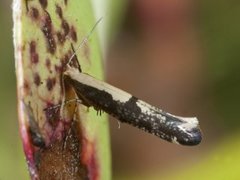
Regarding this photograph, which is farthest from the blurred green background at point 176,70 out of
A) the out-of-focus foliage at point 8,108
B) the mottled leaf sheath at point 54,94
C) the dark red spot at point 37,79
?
the dark red spot at point 37,79

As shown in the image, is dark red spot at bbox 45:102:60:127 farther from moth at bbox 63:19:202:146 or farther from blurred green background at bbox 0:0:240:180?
blurred green background at bbox 0:0:240:180

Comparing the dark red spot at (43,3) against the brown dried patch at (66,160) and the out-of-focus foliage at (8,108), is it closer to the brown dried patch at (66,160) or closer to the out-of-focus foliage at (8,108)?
the brown dried patch at (66,160)

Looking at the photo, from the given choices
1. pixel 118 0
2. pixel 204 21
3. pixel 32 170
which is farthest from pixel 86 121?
pixel 204 21

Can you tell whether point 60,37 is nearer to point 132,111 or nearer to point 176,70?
point 132,111

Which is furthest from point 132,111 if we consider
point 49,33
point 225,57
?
point 225,57

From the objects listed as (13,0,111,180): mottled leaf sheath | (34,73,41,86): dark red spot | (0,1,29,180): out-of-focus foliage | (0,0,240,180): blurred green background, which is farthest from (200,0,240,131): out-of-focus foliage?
(34,73,41,86): dark red spot

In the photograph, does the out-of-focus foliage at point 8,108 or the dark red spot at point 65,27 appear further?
the out-of-focus foliage at point 8,108
